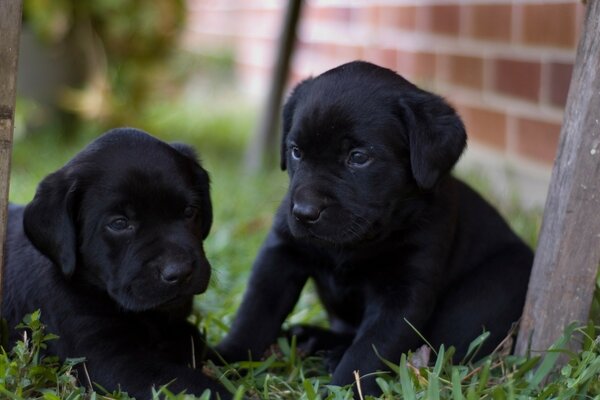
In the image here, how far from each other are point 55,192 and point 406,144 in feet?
3.42

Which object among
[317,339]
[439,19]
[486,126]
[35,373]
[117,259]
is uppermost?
[439,19]

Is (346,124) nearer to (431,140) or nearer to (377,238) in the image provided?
(431,140)

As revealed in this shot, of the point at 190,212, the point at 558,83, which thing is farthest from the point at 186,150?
the point at 558,83

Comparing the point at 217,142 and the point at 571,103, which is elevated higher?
the point at 571,103

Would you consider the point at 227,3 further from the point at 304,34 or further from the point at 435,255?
the point at 435,255

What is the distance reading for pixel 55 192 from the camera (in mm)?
2703

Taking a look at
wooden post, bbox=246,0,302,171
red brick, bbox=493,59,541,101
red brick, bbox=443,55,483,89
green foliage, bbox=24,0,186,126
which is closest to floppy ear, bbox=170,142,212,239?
red brick, bbox=493,59,541,101

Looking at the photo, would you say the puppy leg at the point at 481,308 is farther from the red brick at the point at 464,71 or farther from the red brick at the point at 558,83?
the red brick at the point at 464,71

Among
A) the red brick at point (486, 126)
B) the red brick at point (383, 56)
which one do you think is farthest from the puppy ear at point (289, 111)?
the red brick at point (383, 56)

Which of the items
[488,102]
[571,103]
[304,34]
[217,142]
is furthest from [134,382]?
[304,34]

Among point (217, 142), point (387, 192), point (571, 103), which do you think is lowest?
point (217, 142)

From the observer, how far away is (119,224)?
2.67m

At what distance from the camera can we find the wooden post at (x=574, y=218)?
263 centimetres

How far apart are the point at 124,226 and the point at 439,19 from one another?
390 centimetres
